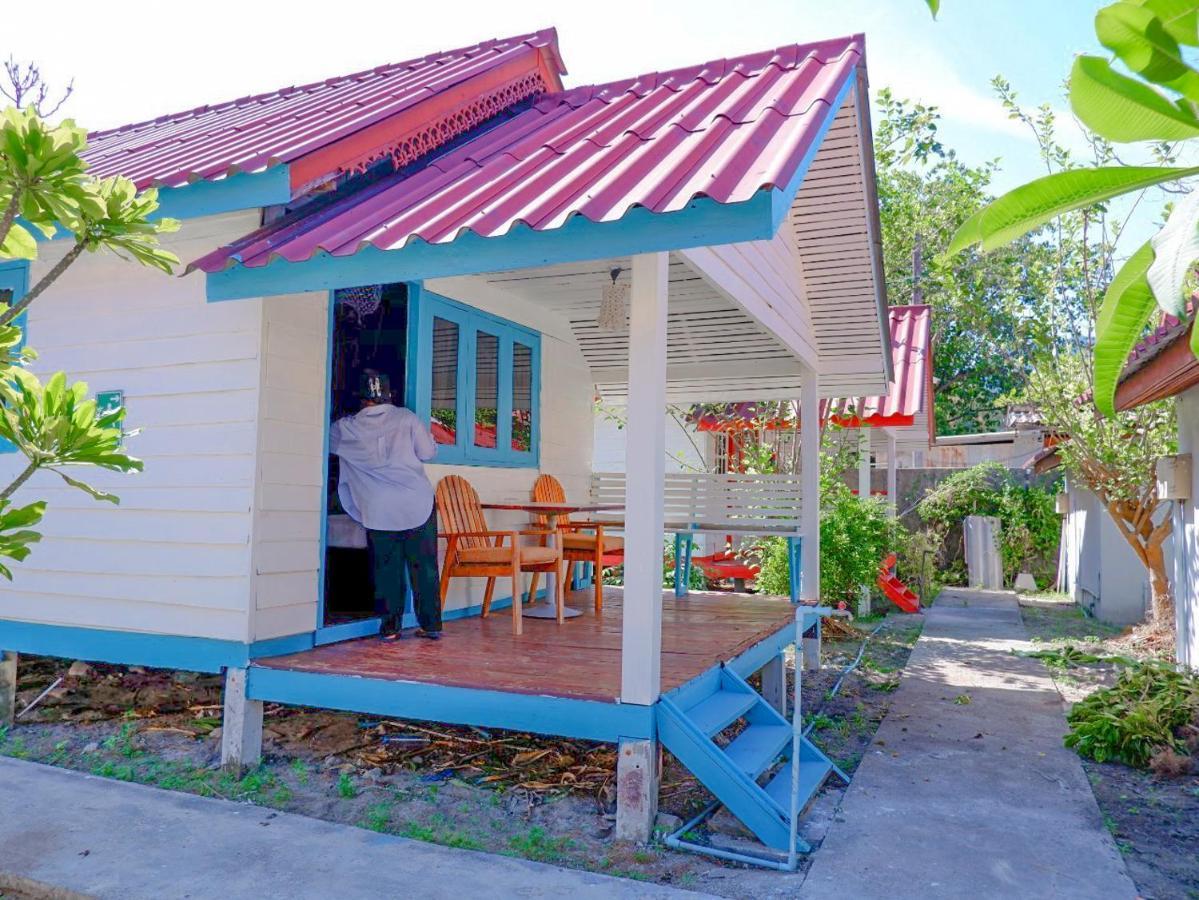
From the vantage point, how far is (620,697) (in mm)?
4168

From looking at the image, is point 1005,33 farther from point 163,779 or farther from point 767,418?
point 767,418

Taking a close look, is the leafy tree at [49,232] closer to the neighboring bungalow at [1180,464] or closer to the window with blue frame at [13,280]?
the window with blue frame at [13,280]

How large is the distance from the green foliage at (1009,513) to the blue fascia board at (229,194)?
14.1m

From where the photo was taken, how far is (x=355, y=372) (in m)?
7.14

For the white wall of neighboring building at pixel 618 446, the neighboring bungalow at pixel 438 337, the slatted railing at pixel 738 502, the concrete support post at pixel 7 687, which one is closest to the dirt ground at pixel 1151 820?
the neighboring bungalow at pixel 438 337

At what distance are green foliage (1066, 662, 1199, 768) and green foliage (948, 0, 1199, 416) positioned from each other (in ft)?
17.9

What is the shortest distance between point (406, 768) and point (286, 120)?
4.33 m

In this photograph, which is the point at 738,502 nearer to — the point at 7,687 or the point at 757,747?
the point at 757,747

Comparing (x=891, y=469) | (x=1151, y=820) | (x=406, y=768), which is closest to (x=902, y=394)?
(x=891, y=469)

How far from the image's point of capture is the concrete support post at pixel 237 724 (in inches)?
193

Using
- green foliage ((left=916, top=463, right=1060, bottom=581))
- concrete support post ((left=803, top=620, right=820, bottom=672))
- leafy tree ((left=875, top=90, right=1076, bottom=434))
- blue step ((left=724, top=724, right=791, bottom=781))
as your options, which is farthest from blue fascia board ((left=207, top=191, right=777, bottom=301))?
green foliage ((left=916, top=463, right=1060, bottom=581))

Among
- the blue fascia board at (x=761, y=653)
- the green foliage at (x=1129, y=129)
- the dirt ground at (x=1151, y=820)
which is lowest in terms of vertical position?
the dirt ground at (x=1151, y=820)

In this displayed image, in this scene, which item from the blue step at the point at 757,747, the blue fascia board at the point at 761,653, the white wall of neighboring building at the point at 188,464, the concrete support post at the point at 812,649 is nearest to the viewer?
the blue step at the point at 757,747

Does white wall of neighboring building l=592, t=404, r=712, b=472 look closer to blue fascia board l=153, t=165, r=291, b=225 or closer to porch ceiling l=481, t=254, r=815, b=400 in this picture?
porch ceiling l=481, t=254, r=815, b=400
